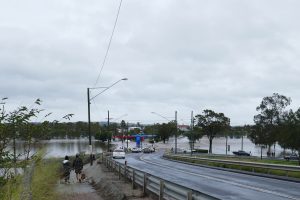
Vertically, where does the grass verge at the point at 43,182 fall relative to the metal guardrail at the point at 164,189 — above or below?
above

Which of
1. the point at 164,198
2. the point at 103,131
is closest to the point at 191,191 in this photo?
the point at 164,198

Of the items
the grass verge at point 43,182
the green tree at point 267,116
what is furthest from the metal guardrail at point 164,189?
the green tree at point 267,116

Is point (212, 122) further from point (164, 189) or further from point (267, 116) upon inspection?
point (164, 189)

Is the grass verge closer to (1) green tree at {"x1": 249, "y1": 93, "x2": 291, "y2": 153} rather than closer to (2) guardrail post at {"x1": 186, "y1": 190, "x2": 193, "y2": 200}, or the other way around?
(2) guardrail post at {"x1": 186, "y1": 190, "x2": 193, "y2": 200}

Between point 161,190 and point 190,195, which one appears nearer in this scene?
point 190,195

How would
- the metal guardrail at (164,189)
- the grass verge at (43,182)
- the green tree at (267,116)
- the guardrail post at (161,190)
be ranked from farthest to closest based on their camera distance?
the green tree at (267,116) < the guardrail post at (161,190) < the metal guardrail at (164,189) < the grass verge at (43,182)

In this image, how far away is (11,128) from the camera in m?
9.27

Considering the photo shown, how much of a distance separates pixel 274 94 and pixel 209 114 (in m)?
15.2

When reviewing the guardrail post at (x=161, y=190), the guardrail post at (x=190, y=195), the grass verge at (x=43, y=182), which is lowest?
the guardrail post at (x=161, y=190)

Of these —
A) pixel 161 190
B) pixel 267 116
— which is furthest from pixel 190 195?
pixel 267 116

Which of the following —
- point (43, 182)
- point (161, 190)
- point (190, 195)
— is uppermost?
point (43, 182)

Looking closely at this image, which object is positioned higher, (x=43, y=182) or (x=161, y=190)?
(x=43, y=182)

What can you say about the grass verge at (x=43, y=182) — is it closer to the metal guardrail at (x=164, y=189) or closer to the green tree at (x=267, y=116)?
the metal guardrail at (x=164, y=189)

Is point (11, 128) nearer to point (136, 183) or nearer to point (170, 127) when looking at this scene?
point (136, 183)
